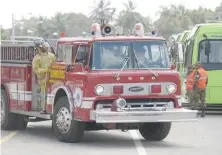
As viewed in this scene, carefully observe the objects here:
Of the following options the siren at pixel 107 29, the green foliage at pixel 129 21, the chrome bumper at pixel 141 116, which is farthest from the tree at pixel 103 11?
the green foliage at pixel 129 21

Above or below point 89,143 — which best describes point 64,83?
above

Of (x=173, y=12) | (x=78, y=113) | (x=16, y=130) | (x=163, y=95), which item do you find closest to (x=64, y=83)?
(x=78, y=113)

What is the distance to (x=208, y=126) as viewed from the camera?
19.4m

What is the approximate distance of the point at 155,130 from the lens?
1537 cm

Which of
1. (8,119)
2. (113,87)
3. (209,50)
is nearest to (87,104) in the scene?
(113,87)

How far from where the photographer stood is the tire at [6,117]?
17422 millimetres

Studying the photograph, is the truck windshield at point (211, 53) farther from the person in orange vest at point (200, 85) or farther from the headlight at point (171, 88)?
the headlight at point (171, 88)

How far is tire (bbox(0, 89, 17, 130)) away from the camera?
17.4m

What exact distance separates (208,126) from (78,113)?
20.8 feet

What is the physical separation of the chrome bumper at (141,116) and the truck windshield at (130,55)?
3.47ft

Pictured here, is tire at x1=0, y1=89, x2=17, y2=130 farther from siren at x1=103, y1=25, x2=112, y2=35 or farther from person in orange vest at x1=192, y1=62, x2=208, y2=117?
person in orange vest at x1=192, y1=62, x2=208, y2=117

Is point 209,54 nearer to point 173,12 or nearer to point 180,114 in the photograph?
point 180,114

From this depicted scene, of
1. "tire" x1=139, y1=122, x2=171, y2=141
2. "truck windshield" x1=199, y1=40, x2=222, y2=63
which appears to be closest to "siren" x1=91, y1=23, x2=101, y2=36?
"tire" x1=139, y1=122, x2=171, y2=141

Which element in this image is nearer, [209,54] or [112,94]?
[112,94]
